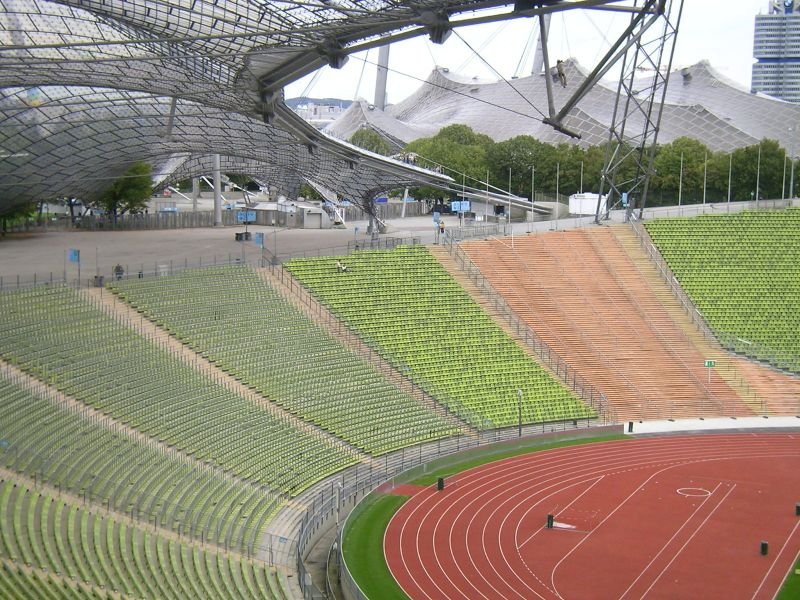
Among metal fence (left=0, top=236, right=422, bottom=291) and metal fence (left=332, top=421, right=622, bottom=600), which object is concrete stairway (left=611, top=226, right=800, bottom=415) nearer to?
metal fence (left=332, top=421, right=622, bottom=600)

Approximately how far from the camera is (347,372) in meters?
43.7

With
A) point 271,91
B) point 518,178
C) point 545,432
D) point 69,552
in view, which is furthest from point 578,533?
point 518,178

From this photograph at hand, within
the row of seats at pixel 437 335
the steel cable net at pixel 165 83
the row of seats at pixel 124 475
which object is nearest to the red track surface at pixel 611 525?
the row of seats at pixel 437 335

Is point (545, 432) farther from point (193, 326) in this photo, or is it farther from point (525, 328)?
point (193, 326)

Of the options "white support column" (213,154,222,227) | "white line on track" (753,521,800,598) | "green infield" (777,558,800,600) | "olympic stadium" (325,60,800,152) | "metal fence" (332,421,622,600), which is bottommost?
"green infield" (777,558,800,600)

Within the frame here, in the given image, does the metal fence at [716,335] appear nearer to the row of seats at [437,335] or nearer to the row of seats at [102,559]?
the row of seats at [437,335]

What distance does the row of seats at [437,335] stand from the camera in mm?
44844

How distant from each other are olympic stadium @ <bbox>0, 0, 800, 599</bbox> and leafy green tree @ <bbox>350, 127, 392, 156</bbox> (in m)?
50.6

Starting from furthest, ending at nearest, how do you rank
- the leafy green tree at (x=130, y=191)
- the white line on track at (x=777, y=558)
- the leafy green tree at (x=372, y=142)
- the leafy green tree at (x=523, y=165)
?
the leafy green tree at (x=372, y=142) → the leafy green tree at (x=523, y=165) → the leafy green tree at (x=130, y=191) → the white line on track at (x=777, y=558)

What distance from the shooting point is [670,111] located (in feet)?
372


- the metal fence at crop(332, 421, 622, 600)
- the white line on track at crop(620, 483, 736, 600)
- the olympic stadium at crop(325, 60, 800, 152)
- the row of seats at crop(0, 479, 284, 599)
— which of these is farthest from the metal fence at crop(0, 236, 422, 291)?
the olympic stadium at crop(325, 60, 800, 152)

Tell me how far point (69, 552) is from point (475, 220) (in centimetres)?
5966

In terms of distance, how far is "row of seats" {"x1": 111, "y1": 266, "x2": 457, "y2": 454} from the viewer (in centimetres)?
3994

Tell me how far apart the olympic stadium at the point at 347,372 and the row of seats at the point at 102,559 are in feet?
0.32
